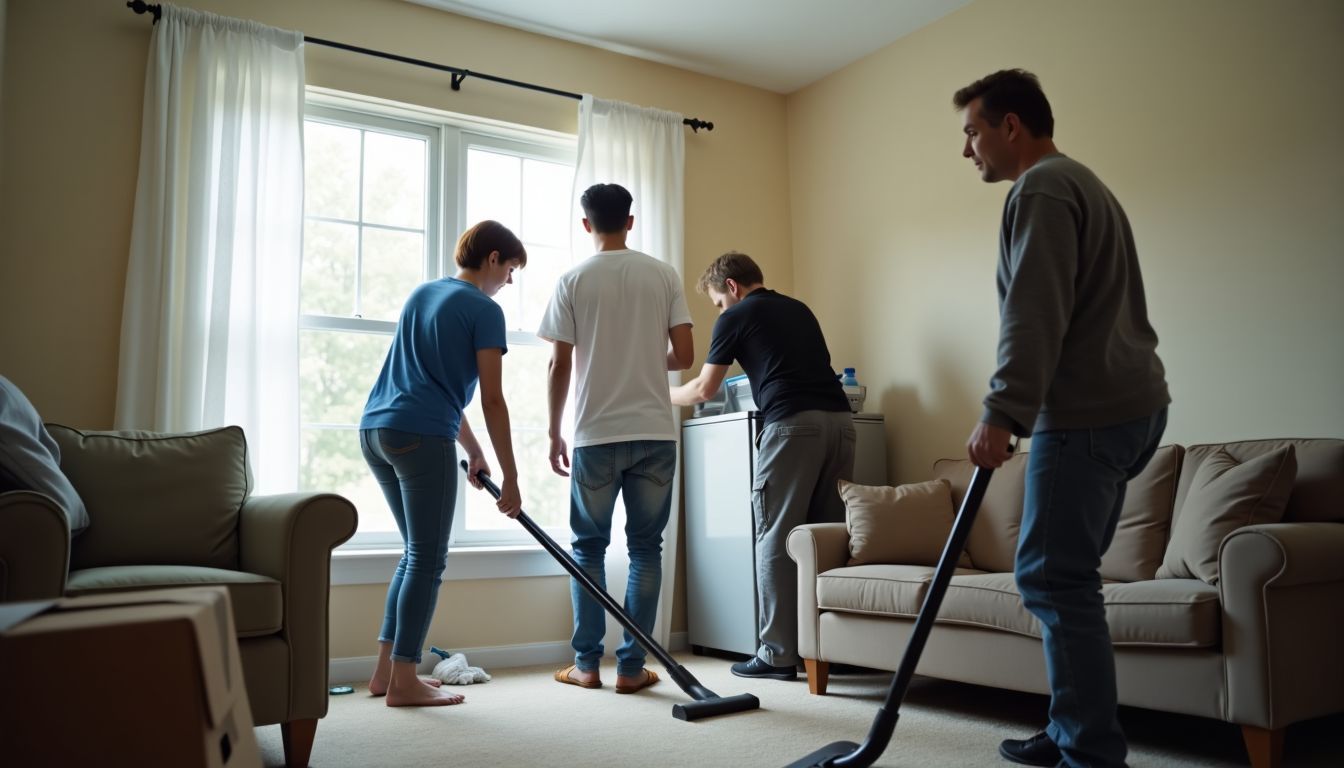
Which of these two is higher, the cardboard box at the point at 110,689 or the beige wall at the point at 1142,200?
the beige wall at the point at 1142,200

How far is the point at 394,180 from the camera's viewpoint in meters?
3.95

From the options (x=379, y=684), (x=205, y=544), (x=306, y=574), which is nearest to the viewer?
(x=306, y=574)

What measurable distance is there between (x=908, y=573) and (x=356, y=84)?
2804 mm

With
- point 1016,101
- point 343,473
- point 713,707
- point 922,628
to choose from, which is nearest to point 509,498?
point 713,707

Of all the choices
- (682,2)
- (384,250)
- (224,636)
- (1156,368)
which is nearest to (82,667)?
(224,636)

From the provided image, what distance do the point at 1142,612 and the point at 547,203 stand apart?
2.97 meters

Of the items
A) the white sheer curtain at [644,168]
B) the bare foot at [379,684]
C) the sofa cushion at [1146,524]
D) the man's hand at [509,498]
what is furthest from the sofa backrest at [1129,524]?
the bare foot at [379,684]

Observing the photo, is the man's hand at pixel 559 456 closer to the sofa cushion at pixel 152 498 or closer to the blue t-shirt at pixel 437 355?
the blue t-shirt at pixel 437 355

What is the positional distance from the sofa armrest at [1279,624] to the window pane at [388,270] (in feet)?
9.92

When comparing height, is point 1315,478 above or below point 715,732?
above

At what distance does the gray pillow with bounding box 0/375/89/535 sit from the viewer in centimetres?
209

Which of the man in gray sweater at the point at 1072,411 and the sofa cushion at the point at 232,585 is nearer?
the man in gray sweater at the point at 1072,411

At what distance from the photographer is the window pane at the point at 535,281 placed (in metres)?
4.13

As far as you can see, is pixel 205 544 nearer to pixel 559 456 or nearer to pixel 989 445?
pixel 559 456
